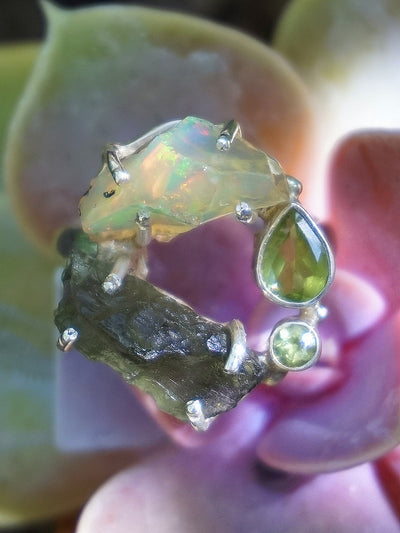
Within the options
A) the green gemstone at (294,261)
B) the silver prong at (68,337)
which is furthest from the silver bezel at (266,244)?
the silver prong at (68,337)

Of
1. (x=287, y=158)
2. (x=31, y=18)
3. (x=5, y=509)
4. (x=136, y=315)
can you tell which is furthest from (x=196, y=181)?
(x=31, y=18)

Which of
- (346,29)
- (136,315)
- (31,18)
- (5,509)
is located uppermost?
(346,29)

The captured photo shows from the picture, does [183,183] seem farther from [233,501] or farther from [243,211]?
[233,501]

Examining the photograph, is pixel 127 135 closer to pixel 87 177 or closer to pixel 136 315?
pixel 87 177

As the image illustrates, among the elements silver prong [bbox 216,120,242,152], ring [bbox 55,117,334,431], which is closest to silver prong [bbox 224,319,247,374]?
ring [bbox 55,117,334,431]

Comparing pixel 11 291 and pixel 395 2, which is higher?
pixel 395 2

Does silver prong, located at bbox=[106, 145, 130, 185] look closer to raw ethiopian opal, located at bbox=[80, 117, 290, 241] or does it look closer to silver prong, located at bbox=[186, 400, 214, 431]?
raw ethiopian opal, located at bbox=[80, 117, 290, 241]
